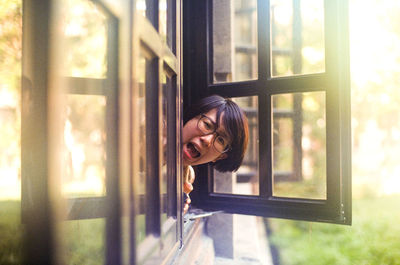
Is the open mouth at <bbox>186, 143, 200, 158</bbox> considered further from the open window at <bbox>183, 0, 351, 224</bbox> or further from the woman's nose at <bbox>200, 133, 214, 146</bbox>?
the open window at <bbox>183, 0, 351, 224</bbox>

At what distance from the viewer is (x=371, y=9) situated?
4.43 metres

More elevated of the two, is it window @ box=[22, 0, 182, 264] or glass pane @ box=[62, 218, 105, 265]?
window @ box=[22, 0, 182, 264]

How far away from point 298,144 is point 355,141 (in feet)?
15.1

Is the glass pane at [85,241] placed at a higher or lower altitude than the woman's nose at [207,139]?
lower

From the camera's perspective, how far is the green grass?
2557 mm

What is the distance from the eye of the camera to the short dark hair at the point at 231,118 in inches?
62.7

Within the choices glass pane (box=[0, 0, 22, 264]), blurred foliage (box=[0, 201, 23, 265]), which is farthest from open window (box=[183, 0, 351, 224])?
blurred foliage (box=[0, 201, 23, 265])

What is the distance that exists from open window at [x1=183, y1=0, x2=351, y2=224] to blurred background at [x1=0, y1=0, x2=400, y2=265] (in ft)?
0.74

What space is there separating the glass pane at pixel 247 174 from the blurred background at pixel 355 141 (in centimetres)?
60

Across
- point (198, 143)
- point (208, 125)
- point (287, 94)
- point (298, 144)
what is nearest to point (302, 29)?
point (287, 94)

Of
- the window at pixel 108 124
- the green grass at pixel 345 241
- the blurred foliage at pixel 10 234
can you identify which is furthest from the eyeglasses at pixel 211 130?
the blurred foliage at pixel 10 234

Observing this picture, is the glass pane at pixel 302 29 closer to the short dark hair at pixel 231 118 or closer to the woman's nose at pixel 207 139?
the short dark hair at pixel 231 118

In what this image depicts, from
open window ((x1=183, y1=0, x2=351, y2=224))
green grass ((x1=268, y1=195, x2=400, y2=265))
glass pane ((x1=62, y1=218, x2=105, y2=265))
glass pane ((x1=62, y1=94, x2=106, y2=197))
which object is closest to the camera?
glass pane ((x1=62, y1=94, x2=106, y2=197))

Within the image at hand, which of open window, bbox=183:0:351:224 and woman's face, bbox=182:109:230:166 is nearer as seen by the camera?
open window, bbox=183:0:351:224
